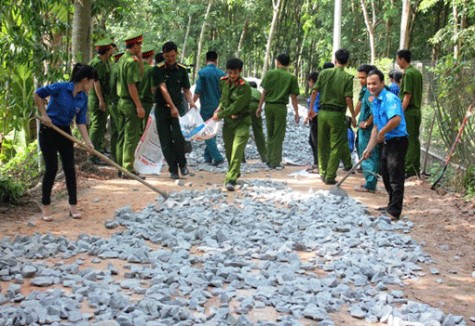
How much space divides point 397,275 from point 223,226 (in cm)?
210

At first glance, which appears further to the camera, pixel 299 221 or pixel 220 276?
pixel 299 221

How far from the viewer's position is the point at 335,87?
9.22 m

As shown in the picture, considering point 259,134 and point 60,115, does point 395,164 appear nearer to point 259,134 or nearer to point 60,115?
point 60,115

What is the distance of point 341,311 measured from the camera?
14.7 feet

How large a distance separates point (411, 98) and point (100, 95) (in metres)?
5.06

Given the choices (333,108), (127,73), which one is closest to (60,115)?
(127,73)

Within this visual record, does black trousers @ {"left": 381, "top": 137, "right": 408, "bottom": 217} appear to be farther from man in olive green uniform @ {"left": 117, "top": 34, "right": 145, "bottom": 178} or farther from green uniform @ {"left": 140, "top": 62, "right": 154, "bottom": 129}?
green uniform @ {"left": 140, "top": 62, "right": 154, "bottom": 129}

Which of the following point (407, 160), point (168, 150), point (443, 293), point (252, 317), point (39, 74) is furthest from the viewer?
point (407, 160)

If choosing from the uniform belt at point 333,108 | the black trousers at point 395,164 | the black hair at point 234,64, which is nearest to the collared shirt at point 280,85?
the uniform belt at point 333,108

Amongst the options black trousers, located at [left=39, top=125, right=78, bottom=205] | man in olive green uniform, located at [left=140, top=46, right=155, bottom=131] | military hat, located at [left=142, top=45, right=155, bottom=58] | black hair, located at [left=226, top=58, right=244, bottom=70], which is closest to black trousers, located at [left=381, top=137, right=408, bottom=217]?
black hair, located at [left=226, top=58, right=244, bottom=70]

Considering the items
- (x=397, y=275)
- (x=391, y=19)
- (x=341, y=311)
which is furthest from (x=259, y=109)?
(x=391, y=19)

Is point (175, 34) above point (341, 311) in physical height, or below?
above

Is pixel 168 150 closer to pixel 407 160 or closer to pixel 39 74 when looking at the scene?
pixel 39 74

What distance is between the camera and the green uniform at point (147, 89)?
29.9 feet
